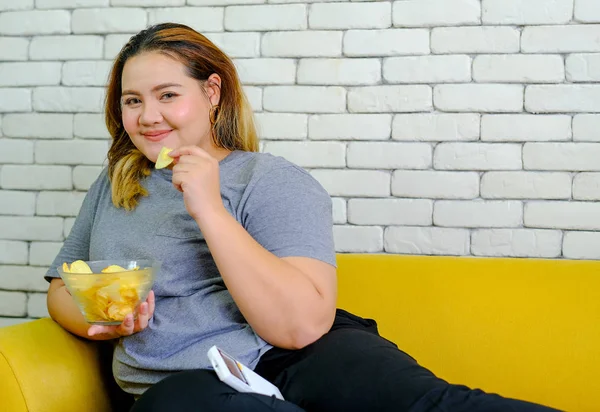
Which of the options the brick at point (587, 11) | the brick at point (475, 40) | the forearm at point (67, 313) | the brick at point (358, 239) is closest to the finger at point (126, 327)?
the forearm at point (67, 313)

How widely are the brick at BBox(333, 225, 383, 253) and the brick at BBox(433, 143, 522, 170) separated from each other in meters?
0.25

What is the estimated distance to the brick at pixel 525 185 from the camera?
192 cm

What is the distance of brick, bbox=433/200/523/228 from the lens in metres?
1.95

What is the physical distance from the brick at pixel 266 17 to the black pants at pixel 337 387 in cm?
100

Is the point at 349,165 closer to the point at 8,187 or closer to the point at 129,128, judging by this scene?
the point at 129,128

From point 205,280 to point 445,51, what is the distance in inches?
36.1

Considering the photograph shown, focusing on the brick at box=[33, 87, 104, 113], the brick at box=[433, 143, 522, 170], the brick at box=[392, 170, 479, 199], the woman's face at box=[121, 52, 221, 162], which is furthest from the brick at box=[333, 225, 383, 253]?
the brick at box=[33, 87, 104, 113]

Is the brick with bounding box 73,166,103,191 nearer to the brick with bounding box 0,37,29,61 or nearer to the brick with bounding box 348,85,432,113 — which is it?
the brick with bounding box 0,37,29,61

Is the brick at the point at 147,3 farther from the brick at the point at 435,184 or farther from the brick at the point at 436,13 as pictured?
the brick at the point at 435,184

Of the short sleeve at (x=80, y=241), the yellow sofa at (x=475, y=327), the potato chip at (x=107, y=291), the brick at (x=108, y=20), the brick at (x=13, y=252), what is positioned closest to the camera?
the potato chip at (x=107, y=291)

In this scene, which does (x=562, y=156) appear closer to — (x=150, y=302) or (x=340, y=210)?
(x=340, y=210)

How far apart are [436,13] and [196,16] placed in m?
0.68

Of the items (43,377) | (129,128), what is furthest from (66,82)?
(43,377)

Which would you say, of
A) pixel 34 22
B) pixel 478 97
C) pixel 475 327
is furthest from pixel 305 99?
pixel 34 22
